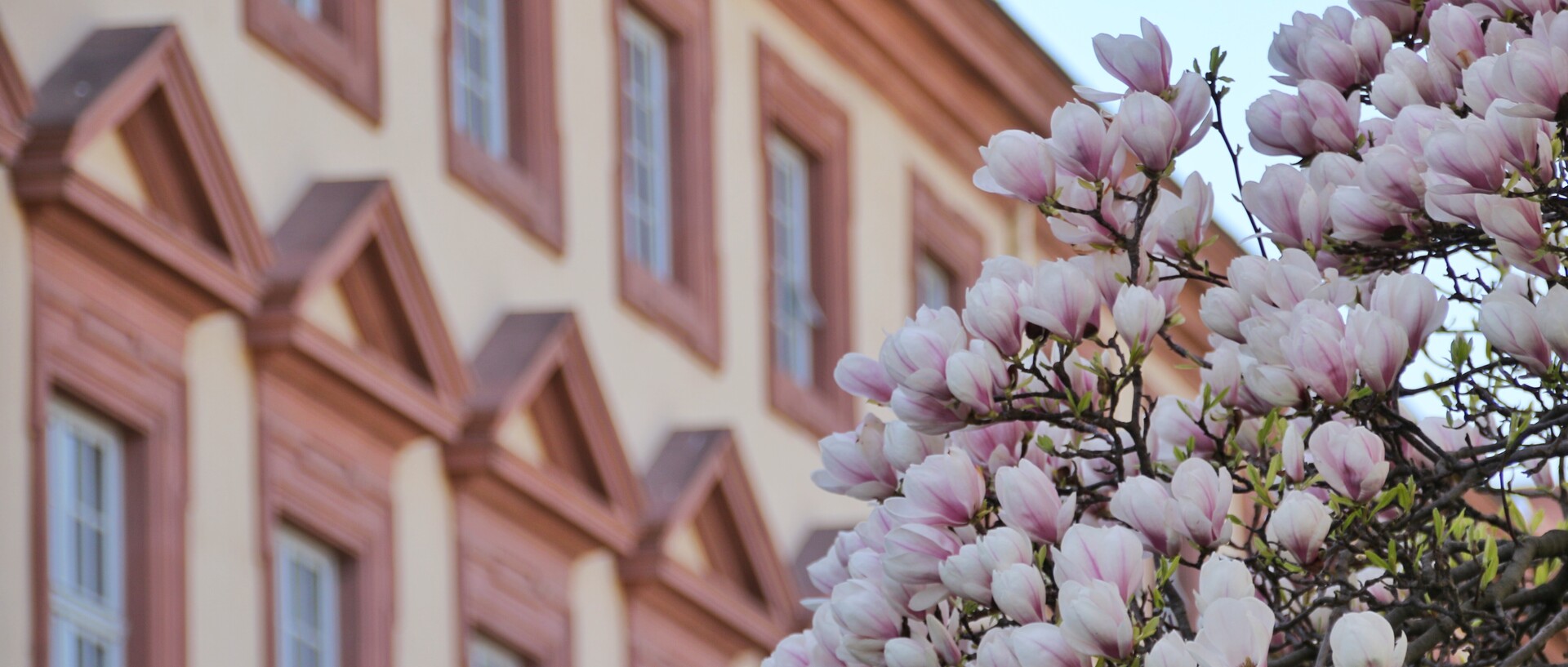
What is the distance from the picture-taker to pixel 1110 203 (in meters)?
4.43

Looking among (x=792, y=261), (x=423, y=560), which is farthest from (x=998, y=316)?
(x=792, y=261)

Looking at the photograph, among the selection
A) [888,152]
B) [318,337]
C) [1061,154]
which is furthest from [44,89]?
[888,152]

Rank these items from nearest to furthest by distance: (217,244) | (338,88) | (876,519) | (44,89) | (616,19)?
1. (876,519)
2. (44,89)
3. (217,244)
4. (338,88)
5. (616,19)

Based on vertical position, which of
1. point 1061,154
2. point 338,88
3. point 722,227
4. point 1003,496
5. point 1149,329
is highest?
point 722,227

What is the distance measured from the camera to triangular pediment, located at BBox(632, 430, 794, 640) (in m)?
18.0

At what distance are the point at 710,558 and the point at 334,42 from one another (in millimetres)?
4906

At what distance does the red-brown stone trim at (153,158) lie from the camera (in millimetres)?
12430

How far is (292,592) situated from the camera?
584 inches

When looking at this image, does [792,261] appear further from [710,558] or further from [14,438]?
[14,438]

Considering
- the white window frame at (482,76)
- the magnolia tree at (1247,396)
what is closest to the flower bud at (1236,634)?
the magnolia tree at (1247,396)

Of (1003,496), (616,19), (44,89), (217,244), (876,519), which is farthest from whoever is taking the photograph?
Result: (616,19)

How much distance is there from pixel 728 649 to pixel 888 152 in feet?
16.1

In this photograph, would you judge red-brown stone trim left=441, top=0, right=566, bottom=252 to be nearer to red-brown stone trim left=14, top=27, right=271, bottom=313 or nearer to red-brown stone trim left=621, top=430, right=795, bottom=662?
red-brown stone trim left=621, top=430, right=795, bottom=662

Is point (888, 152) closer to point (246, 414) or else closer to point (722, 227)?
point (722, 227)
